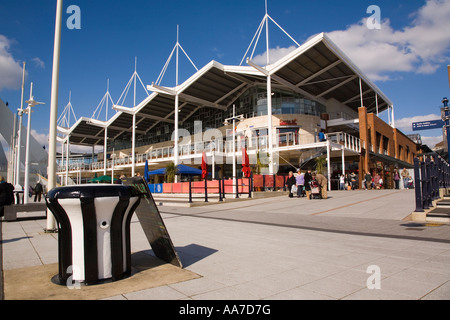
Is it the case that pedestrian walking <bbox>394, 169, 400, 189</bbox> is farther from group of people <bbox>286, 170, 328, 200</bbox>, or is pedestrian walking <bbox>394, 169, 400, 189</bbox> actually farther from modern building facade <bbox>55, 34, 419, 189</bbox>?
group of people <bbox>286, 170, 328, 200</bbox>

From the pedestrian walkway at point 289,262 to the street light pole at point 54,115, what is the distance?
466 mm

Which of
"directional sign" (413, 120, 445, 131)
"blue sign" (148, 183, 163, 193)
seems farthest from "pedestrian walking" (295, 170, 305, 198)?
"blue sign" (148, 183, 163, 193)

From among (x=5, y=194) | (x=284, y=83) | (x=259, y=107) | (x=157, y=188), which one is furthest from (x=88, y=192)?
(x=259, y=107)

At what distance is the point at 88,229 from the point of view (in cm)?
324

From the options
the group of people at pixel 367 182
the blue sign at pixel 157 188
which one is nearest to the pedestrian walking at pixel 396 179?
the group of people at pixel 367 182

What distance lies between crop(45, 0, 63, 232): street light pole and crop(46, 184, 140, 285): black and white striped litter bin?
4335 mm

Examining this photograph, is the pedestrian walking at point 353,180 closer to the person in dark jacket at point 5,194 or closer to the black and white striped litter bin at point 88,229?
the person in dark jacket at point 5,194

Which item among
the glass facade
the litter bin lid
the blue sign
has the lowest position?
the blue sign

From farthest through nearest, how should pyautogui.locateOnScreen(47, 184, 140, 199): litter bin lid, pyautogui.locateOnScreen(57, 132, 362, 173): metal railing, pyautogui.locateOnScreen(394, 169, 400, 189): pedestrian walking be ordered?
1. pyautogui.locateOnScreen(394, 169, 400, 189): pedestrian walking
2. pyautogui.locateOnScreen(57, 132, 362, 173): metal railing
3. pyautogui.locateOnScreen(47, 184, 140, 199): litter bin lid

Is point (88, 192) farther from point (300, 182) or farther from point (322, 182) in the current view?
point (300, 182)

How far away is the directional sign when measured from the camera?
41.8ft

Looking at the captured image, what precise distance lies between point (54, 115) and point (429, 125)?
46.0 feet
